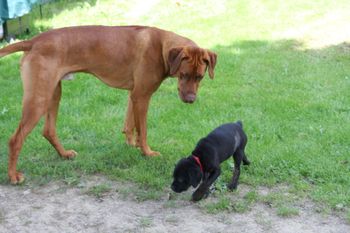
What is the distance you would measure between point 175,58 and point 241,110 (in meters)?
2.06

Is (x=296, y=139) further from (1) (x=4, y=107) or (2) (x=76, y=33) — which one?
(1) (x=4, y=107)

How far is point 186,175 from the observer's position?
4.77 m

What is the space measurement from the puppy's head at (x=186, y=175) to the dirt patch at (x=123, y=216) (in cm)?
24

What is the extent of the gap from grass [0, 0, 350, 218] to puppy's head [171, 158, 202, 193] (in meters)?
0.36

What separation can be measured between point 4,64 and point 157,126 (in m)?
3.42

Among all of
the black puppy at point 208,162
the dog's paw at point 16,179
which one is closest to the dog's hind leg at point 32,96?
the dog's paw at point 16,179

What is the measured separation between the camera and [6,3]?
981cm

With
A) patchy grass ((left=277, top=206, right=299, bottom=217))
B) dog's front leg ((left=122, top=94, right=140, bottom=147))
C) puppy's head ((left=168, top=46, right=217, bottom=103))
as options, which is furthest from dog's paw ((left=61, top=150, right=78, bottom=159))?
patchy grass ((left=277, top=206, right=299, bottom=217))

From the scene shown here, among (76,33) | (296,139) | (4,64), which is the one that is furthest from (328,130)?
(4,64)

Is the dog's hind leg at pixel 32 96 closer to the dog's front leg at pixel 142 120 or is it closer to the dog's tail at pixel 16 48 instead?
the dog's tail at pixel 16 48

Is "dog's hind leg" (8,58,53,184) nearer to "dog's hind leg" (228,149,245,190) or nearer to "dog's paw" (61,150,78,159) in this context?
"dog's paw" (61,150,78,159)

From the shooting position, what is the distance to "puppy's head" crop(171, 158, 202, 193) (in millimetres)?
4758

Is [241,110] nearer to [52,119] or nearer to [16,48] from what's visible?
[52,119]

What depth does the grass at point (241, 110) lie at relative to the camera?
559 cm
